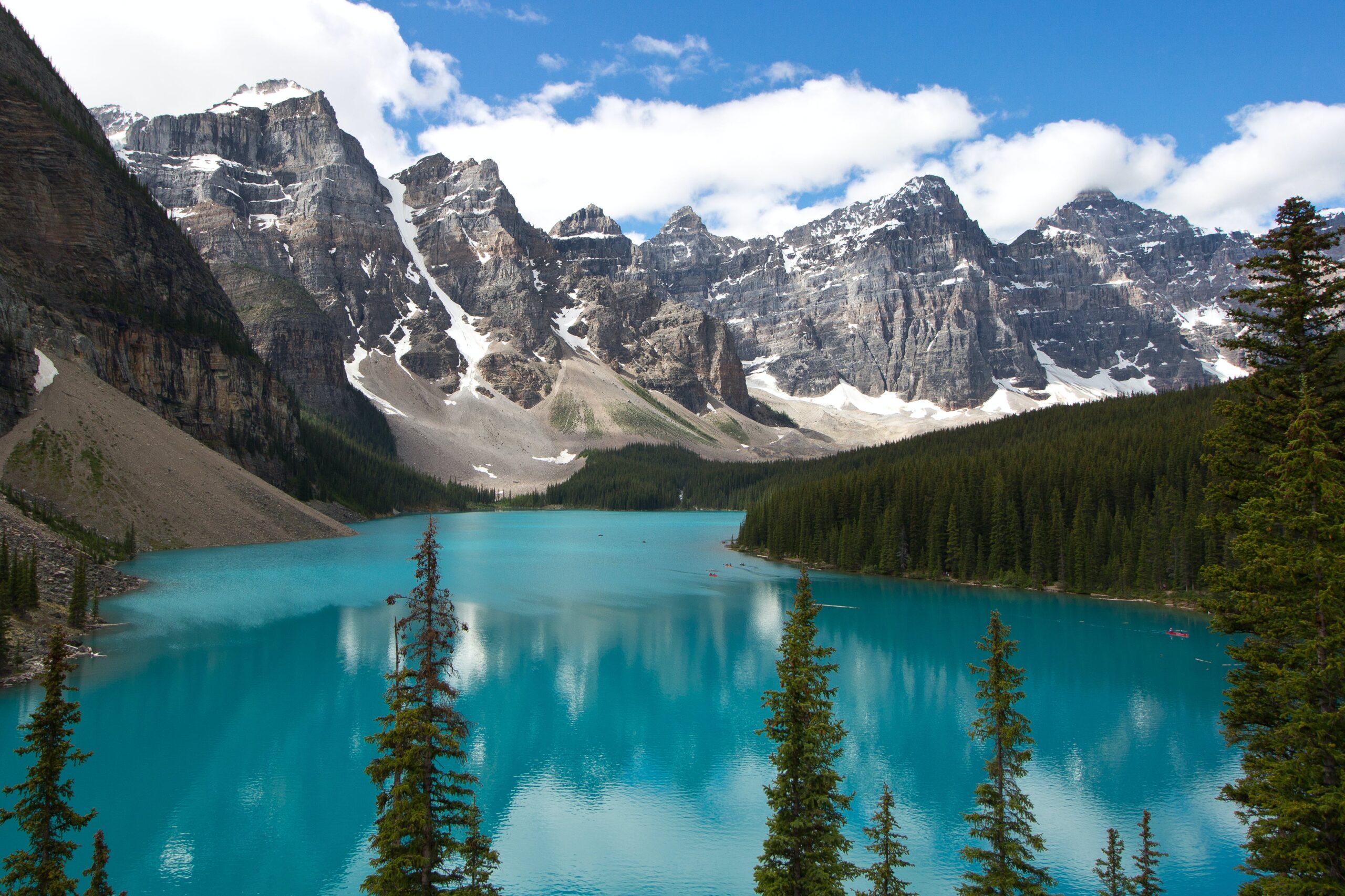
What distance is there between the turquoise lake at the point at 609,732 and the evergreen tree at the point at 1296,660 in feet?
21.9

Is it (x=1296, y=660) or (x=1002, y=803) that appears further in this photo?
(x=1002, y=803)

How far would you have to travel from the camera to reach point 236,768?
23172 millimetres

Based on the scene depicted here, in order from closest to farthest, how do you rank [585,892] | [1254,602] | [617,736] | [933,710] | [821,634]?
[1254,602]
[585,892]
[617,736]
[933,710]
[821,634]

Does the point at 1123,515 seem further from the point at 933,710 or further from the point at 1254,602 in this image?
the point at 1254,602

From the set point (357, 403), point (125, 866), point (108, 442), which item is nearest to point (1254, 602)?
point (125, 866)

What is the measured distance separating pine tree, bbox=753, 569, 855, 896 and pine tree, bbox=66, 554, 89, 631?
120 ft

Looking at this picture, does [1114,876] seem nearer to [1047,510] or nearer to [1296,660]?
[1296,660]

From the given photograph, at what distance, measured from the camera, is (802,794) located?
12.8 m

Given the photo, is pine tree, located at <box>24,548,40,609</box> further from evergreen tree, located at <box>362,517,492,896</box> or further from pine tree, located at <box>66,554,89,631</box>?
evergreen tree, located at <box>362,517,492,896</box>

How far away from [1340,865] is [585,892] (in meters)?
13.1

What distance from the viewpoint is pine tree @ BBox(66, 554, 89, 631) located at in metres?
36.2

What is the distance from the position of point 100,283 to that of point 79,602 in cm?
6467

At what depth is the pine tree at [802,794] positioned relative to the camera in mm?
12469

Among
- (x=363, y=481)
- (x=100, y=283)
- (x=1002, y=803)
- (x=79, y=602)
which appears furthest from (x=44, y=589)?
(x=363, y=481)
